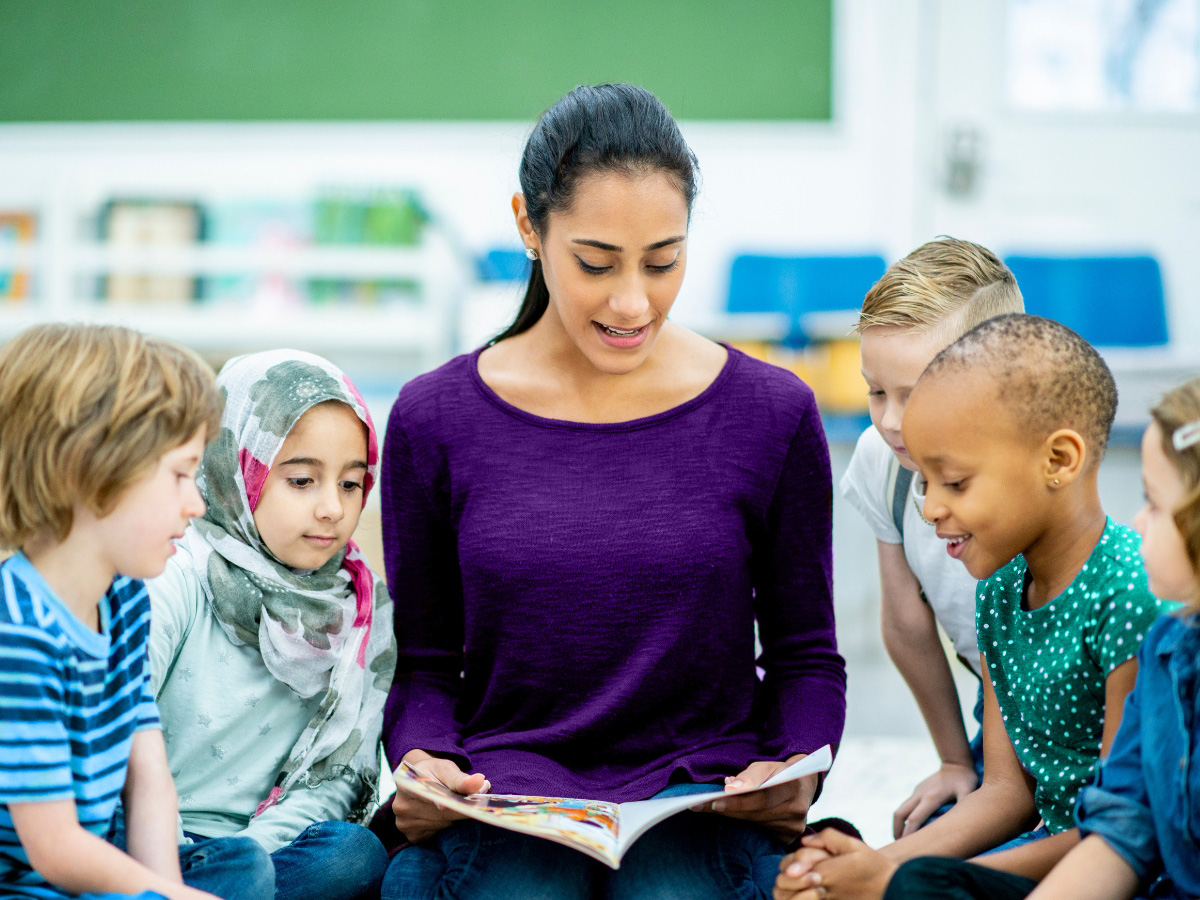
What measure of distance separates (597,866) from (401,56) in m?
3.57

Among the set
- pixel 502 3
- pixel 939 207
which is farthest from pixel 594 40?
pixel 939 207

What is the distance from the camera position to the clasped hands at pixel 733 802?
3.78 ft

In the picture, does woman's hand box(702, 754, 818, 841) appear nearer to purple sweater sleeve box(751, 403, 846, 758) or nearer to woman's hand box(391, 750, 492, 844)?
purple sweater sleeve box(751, 403, 846, 758)

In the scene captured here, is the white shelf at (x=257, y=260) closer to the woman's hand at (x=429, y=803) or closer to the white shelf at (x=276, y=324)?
the white shelf at (x=276, y=324)

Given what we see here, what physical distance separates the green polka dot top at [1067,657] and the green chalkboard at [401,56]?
3227 millimetres

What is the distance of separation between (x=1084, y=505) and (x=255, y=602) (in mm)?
865

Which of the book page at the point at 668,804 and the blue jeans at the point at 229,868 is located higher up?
the book page at the point at 668,804

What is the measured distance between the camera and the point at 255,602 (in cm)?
129

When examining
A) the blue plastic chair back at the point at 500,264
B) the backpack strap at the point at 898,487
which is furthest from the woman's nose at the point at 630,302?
the blue plastic chair back at the point at 500,264

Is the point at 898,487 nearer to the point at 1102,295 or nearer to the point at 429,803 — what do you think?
the point at 429,803

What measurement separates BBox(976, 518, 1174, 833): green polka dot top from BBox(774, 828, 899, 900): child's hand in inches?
8.0

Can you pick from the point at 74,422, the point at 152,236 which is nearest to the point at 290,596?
the point at 74,422

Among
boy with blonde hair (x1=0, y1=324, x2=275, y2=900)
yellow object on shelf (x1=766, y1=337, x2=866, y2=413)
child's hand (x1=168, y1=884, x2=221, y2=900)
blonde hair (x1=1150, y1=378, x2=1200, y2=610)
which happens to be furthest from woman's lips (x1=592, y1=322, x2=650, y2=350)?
yellow object on shelf (x1=766, y1=337, x2=866, y2=413)

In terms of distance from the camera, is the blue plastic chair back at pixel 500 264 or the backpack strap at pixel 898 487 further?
the blue plastic chair back at pixel 500 264
